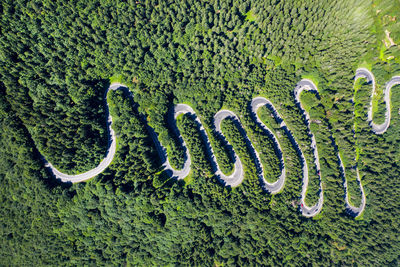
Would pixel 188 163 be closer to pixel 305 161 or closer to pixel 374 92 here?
pixel 305 161

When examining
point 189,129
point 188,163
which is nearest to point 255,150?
point 188,163

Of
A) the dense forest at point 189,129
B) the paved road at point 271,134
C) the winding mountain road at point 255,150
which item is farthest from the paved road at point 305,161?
the paved road at point 271,134

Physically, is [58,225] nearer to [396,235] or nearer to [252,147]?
[252,147]

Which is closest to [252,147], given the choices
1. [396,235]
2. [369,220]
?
[369,220]

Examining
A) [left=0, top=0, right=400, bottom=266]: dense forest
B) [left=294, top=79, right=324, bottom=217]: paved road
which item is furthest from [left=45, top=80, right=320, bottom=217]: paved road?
[left=0, top=0, right=400, bottom=266]: dense forest

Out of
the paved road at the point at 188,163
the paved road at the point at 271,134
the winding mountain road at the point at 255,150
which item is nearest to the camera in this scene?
the paved road at the point at 188,163

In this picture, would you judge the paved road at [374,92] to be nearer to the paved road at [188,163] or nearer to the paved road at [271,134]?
the paved road at [188,163]

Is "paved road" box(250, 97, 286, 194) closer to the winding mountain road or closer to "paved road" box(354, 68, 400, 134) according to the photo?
the winding mountain road

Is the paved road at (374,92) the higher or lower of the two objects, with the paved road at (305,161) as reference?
higher
